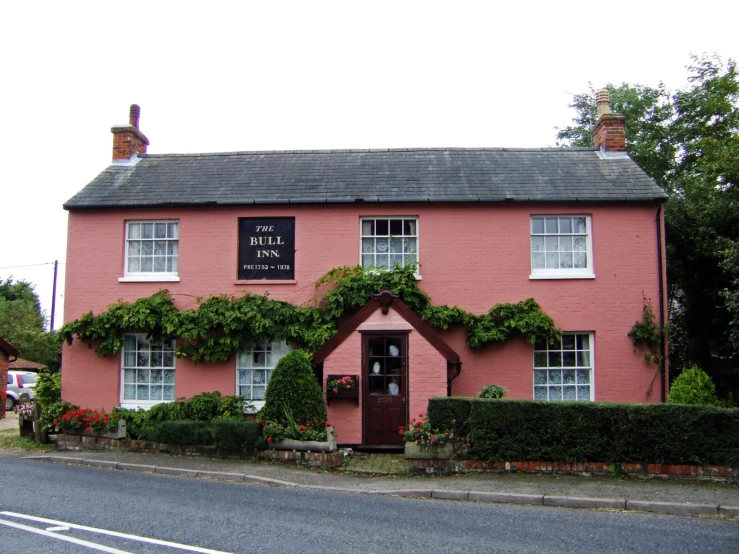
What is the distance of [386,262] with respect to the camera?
50.3 ft

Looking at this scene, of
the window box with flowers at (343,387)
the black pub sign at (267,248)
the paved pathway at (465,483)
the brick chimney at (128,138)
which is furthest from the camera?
the brick chimney at (128,138)

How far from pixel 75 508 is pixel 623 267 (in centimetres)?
1240

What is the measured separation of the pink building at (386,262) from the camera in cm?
1452

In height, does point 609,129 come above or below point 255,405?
above

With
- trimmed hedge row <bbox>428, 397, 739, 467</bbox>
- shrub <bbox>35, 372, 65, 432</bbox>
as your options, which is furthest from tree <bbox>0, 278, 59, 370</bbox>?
trimmed hedge row <bbox>428, 397, 739, 467</bbox>

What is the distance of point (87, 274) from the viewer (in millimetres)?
15797

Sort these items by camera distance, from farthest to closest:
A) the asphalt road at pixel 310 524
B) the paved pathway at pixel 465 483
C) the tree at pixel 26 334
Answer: the tree at pixel 26 334
the paved pathway at pixel 465 483
the asphalt road at pixel 310 524

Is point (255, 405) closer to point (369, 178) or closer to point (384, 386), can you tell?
point (384, 386)

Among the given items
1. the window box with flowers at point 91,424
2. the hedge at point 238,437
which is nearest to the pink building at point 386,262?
the window box with flowers at point 91,424

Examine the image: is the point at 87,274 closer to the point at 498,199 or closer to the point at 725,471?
the point at 498,199

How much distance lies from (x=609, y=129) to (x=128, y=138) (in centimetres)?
1352

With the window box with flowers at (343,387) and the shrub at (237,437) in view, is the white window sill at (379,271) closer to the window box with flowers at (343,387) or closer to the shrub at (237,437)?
the window box with flowers at (343,387)

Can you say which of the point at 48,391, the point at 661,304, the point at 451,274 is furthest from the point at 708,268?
the point at 48,391

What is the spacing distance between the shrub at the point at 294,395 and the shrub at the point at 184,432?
4.28 feet
